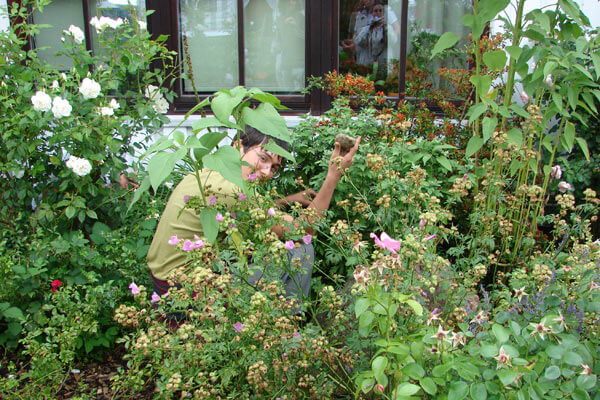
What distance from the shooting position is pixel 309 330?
5.53 feet

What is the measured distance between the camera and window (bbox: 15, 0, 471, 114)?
171 inches

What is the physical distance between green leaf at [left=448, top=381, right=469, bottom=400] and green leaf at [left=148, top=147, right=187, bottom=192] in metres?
0.91

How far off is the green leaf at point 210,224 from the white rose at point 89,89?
140 centimetres

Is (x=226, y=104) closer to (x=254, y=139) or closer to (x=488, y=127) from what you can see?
(x=254, y=139)

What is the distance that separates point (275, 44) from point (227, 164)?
323 cm

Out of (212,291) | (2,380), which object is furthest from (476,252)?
(2,380)

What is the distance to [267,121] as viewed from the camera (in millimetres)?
1644

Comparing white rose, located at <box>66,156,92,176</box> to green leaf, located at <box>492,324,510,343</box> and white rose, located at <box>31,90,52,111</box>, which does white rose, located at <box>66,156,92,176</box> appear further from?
green leaf, located at <box>492,324,510,343</box>

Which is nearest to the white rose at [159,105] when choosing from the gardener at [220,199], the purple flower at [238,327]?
the gardener at [220,199]

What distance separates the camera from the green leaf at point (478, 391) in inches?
50.5

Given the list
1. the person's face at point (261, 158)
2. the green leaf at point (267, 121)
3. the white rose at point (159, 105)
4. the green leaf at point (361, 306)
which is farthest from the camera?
the white rose at point (159, 105)

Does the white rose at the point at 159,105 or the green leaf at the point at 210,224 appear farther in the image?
the white rose at the point at 159,105

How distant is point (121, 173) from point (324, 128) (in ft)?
4.01

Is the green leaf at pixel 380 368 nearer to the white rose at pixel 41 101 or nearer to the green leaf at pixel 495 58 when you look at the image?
the green leaf at pixel 495 58
